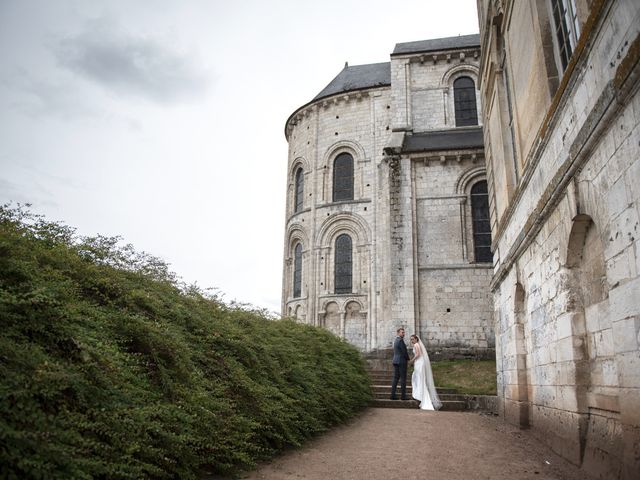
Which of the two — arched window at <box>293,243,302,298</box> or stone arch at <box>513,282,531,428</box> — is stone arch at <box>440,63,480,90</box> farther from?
stone arch at <box>513,282,531,428</box>

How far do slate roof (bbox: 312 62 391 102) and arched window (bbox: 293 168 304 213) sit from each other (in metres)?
3.97

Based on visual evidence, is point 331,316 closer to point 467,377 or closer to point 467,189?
point 467,189

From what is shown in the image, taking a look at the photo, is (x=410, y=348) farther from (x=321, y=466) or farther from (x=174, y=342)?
(x=174, y=342)

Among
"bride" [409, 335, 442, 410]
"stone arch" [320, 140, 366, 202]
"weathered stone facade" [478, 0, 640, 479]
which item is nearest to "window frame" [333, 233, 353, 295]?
"stone arch" [320, 140, 366, 202]

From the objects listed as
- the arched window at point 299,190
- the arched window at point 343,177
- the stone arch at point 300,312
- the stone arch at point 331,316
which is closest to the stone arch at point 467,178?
the arched window at point 343,177

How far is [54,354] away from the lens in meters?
3.04

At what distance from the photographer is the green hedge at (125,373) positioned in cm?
256

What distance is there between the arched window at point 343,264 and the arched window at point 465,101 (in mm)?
7436

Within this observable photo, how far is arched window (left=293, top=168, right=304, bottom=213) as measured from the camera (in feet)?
80.3

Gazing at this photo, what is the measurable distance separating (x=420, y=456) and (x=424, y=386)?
19.3 feet

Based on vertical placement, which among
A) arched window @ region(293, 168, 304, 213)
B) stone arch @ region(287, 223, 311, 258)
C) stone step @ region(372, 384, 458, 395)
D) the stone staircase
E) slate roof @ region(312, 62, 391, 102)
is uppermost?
slate roof @ region(312, 62, 391, 102)

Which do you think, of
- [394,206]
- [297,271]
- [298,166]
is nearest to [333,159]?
[298,166]

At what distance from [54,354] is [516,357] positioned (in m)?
7.40

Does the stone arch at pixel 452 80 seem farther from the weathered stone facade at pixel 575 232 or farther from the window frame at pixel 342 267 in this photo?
the weathered stone facade at pixel 575 232
